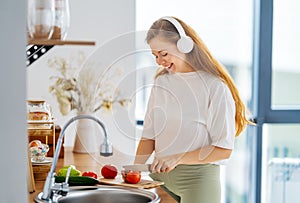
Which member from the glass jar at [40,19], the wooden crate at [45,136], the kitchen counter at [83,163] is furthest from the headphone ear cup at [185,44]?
the glass jar at [40,19]

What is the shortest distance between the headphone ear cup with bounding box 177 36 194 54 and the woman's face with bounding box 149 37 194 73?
18 millimetres

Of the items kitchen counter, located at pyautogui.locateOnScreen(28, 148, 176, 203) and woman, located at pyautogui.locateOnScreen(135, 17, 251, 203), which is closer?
kitchen counter, located at pyautogui.locateOnScreen(28, 148, 176, 203)

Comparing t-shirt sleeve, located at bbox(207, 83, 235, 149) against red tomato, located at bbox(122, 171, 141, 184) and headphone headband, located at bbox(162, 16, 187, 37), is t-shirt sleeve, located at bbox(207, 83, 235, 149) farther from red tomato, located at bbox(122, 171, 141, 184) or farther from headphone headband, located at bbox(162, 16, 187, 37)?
red tomato, located at bbox(122, 171, 141, 184)

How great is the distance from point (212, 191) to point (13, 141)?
161 centimetres

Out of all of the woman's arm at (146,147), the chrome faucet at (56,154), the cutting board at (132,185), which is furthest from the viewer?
the woman's arm at (146,147)

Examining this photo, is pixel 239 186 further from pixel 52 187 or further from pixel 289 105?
pixel 52 187

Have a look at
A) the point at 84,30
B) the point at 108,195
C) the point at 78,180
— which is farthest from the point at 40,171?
the point at 84,30

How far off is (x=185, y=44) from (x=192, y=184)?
1.77 feet

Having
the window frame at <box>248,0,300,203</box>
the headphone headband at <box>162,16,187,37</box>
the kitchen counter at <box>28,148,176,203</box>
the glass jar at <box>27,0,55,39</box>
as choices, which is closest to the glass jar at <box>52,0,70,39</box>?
the glass jar at <box>27,0,55,39</box>

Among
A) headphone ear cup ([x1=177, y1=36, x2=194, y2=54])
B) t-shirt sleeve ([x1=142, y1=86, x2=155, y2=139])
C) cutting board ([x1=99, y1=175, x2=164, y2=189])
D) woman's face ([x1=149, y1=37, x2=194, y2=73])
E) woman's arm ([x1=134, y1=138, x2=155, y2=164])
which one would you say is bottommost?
cutting board ([x1=99, y1=175, x2=164, y2=189])

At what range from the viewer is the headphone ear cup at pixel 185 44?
213 cm

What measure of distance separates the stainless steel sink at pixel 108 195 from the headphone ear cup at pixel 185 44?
21.6 inches

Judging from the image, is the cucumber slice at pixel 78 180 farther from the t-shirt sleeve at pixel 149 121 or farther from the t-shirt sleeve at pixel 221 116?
the t-shirt sleeve at pixel 221 116

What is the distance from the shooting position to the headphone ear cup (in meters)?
2.13
